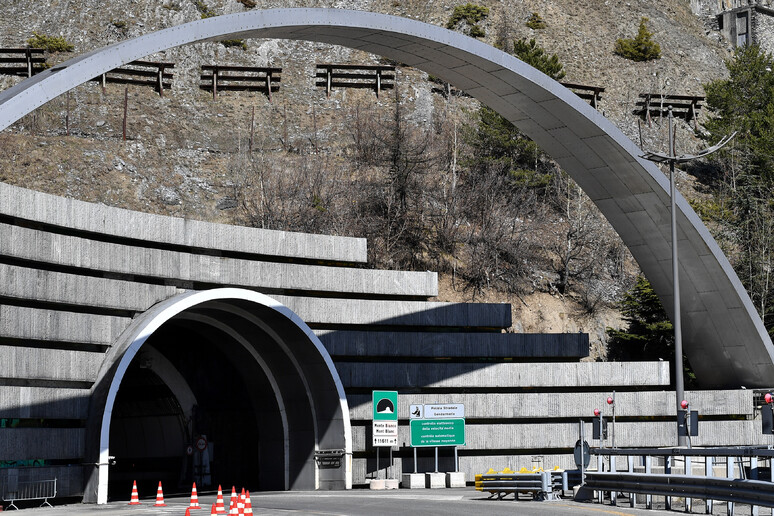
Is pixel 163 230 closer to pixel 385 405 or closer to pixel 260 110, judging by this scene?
pixel 385 405

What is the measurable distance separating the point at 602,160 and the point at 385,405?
33.3 ft

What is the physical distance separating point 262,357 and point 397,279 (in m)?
5.14

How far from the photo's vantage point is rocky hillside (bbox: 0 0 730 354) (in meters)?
60.7

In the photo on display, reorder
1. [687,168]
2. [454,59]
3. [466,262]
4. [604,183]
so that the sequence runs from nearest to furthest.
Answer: [454,59] → [604,183] → [466,262] → [687,168]

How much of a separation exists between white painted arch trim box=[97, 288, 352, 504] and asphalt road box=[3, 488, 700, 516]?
4.87 ft

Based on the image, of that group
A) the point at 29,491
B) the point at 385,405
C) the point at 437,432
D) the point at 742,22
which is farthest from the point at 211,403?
the point at 742,22

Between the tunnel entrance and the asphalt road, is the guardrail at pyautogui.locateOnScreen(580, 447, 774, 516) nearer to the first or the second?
the asphalt road

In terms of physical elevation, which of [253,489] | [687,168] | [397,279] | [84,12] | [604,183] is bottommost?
[253,489]

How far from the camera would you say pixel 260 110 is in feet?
244

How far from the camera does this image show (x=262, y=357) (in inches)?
1224

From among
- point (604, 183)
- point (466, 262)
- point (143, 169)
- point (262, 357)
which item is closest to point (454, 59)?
point (604, 183)

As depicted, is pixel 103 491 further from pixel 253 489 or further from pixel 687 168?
pixel 687 168

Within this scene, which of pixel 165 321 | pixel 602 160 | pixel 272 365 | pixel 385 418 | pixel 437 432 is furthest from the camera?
pixel 602 160

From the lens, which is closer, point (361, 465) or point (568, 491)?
point (568, 491)
